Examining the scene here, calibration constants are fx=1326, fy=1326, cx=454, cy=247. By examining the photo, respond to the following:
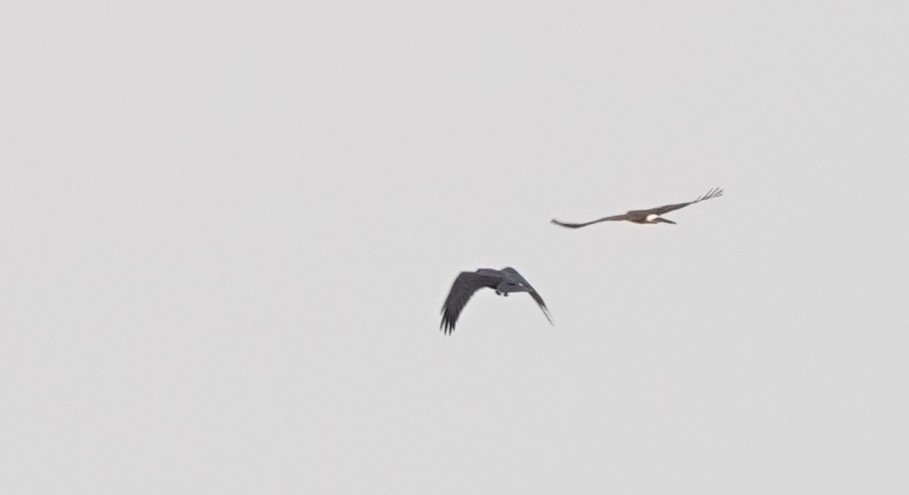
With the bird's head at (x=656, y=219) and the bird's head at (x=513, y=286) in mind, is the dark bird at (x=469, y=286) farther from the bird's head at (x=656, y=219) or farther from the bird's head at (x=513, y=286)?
the bird's head at (x=656, y=219)

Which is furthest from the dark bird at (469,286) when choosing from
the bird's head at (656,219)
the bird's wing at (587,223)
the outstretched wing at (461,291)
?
the bird's head at (656,219)

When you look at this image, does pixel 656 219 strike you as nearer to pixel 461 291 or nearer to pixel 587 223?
pixel 587 223

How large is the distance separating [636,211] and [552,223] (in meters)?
3.40

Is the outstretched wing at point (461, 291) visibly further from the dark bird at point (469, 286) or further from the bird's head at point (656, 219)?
the bird's head at point (656, 219)

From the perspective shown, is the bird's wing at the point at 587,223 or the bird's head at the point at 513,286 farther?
the bird's head at the point at 513,286

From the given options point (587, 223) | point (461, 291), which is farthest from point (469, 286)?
point (587, 223)

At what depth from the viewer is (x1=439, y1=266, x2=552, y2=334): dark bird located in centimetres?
4050

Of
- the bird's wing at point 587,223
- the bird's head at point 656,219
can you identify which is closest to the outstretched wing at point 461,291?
the bird's wing at point 587,223

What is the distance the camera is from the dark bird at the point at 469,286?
133 feet

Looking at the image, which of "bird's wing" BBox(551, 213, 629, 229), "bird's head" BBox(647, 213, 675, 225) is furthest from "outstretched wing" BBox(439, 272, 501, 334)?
"bird's head" BBox(647, 213, 675, 225)

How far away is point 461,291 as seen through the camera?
134 ft

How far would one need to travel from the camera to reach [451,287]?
135 ft

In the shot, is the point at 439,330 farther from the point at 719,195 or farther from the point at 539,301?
the point at 719,195

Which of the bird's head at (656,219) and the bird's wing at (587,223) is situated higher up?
the bird's head at (656,219)
